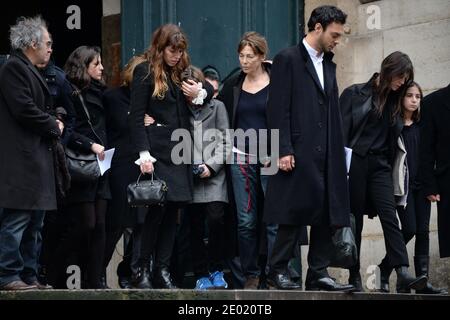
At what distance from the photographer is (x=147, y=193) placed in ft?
37.4

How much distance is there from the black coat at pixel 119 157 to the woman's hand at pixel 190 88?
0.82 m

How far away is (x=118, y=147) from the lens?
41.3ft

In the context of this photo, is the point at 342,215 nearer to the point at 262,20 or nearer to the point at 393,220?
the point at 393,220

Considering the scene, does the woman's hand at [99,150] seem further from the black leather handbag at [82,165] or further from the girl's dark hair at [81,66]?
the girl's dark hair at [81,66]

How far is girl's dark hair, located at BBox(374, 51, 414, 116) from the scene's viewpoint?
40.5 ft

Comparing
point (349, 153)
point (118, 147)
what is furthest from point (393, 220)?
point (118, 147)

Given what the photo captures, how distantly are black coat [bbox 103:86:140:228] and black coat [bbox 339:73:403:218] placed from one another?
180 cm

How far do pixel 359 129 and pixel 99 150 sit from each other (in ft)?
7.11

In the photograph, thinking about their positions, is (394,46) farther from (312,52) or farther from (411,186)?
(312,52)

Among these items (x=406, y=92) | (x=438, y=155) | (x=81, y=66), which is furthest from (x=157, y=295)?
(x=438, y=155)

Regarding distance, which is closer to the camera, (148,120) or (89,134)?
(148,120)

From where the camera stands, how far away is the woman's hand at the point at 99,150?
39.7ft

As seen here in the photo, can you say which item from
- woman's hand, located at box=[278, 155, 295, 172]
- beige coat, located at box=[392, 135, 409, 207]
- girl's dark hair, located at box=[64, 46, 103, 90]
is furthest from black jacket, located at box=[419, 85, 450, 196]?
girl's dark hair, located at box=[64, 46, 103, 90]
